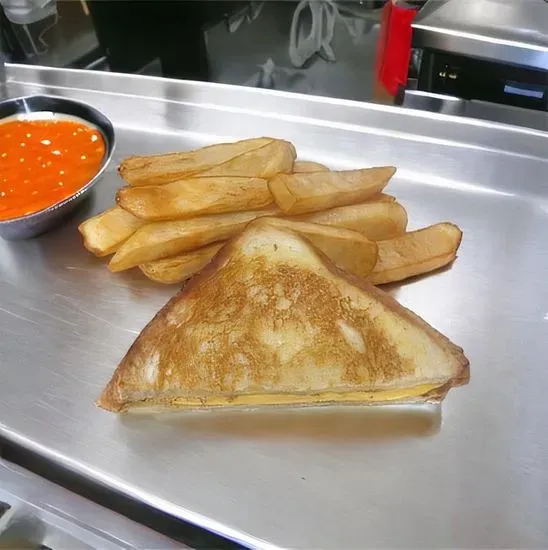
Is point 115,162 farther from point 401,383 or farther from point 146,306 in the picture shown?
point 401,383

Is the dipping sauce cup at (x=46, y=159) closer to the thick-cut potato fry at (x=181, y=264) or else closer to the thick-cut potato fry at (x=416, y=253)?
the thick-cut potato fry at (x=181, y=264)

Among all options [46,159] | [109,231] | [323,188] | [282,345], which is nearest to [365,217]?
[323,188]

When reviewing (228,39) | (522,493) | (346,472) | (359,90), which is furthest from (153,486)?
(228,39)

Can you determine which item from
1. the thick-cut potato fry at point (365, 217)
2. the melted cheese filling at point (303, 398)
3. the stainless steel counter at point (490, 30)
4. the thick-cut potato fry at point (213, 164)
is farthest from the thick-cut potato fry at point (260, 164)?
the stainless steel counter at point (490, 30)

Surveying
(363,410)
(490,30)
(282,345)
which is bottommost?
(363,410)

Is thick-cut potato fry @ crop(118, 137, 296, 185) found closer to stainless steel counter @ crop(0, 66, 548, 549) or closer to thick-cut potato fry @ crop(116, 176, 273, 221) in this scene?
thick-cut potato fry @ crop(116, 176, 273, 221)

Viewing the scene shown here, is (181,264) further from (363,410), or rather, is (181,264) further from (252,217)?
(363,410)

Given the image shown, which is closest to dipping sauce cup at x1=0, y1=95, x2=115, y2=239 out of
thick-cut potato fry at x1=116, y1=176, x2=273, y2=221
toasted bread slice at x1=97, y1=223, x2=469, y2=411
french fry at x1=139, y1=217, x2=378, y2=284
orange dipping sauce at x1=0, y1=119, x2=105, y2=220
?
orange dipping sauce at x1=0, y1=119, x2=105, y2=220
